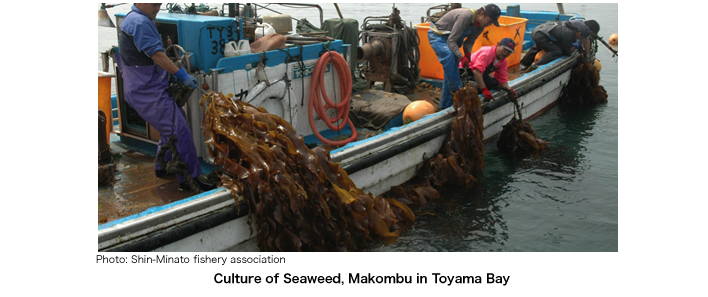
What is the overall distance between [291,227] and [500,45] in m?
3.68

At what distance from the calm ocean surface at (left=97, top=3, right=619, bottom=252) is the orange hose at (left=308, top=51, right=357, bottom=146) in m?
1.27

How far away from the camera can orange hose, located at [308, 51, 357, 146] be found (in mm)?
5758

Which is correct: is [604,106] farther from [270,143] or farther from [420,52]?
[270,143]

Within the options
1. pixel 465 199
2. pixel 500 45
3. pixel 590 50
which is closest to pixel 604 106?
pixel 590 50

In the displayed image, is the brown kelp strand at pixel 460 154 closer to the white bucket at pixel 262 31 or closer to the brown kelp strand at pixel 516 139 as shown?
the brown kelp strand at pixel 516 139

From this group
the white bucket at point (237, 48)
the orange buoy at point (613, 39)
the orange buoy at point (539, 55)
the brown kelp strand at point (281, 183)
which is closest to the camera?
the brown kelp strand at point (281, 183)

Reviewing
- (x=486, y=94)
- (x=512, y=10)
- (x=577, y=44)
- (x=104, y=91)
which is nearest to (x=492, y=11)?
(x=486, y=94)

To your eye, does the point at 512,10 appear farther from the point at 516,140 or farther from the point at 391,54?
the point at 516,140

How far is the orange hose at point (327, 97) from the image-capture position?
5758 mm

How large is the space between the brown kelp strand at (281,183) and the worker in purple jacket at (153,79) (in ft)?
0.95

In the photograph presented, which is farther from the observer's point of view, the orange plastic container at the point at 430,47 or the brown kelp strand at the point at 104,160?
the orange plastic container at the point at 430,47

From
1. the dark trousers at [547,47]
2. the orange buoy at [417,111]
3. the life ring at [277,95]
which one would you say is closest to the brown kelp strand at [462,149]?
the orange buoy at [417,111]

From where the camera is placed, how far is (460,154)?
243 inches

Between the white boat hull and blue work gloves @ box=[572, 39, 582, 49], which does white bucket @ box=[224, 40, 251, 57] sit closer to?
the white boat hull
